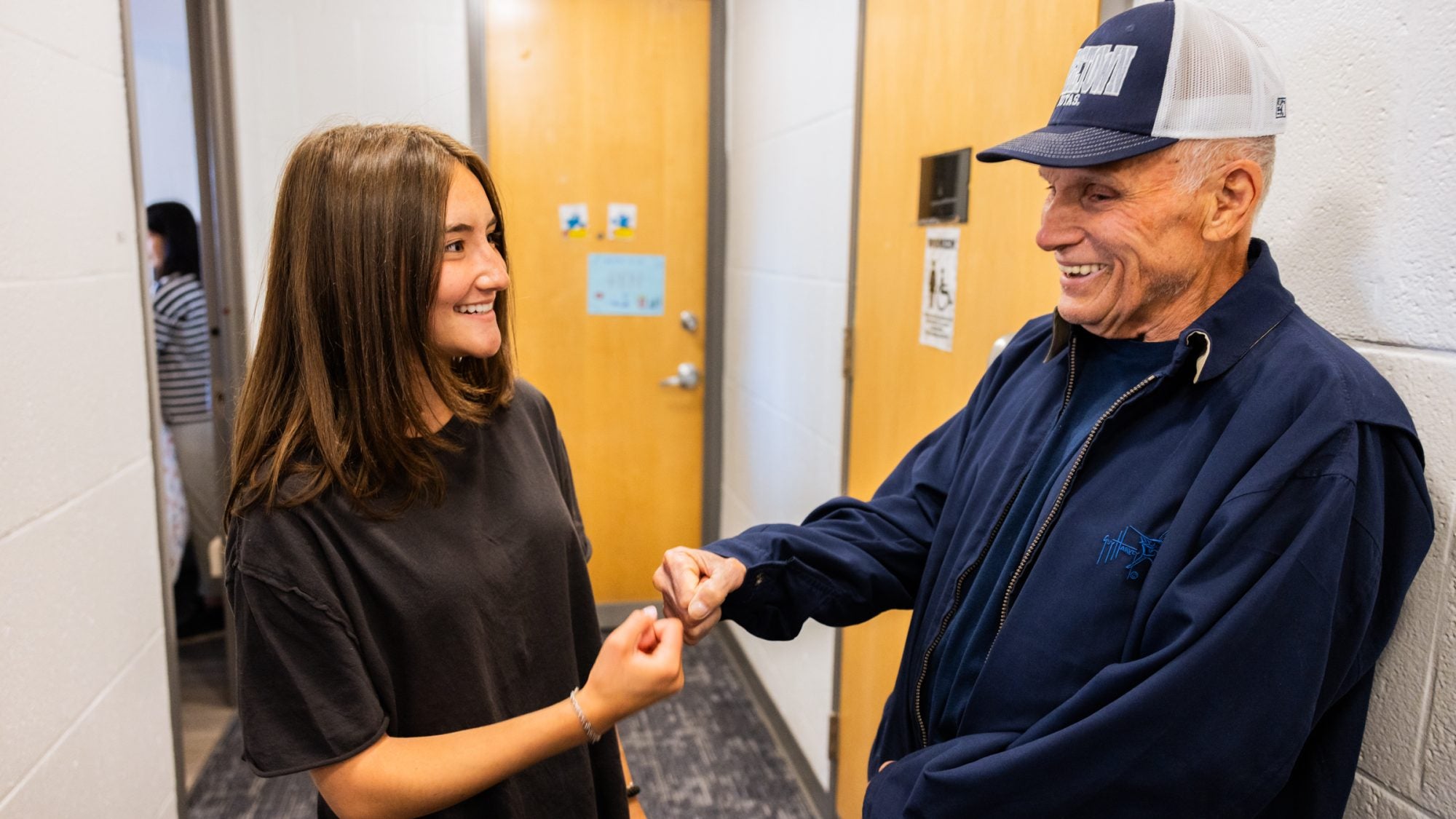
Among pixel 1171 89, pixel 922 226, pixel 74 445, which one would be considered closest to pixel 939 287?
pixel 922 226

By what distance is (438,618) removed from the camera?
1.07m

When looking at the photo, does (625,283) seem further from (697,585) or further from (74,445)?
(697,585)

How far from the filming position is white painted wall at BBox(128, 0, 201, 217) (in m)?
3.45

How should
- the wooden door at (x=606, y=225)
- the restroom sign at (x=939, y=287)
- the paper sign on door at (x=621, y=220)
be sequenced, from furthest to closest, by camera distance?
the paper sign on door at (x=621, y=220), the wooden door at (x=606, y=225), the restroom sign at (x=939, y=287)

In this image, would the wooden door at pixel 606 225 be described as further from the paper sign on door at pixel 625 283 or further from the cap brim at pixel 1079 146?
the cap brim at pixel 1079 146

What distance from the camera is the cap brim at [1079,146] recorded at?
91 centimetres

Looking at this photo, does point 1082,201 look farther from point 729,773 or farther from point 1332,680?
point 729,773

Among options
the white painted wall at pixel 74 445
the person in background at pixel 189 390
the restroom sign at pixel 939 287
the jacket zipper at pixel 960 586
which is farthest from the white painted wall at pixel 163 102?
the jacket zipper at pixel 960 586

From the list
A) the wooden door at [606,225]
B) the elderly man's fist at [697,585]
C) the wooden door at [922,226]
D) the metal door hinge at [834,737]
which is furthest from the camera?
the wooden door at [606,225]

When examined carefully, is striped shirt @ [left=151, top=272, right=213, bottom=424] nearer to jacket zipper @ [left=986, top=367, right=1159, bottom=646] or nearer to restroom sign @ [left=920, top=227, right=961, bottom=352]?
restroom sign @ [left=920, top=227, right=961, bottom=352]

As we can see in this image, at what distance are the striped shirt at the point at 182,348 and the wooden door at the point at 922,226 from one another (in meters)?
2.26

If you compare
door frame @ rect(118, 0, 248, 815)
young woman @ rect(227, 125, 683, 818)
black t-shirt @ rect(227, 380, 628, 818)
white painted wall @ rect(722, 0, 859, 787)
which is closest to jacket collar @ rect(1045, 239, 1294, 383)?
young woman @ rect(227, 125, 683, 818)

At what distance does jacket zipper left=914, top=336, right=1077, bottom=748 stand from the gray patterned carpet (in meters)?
1.47

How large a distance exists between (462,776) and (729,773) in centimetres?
177
